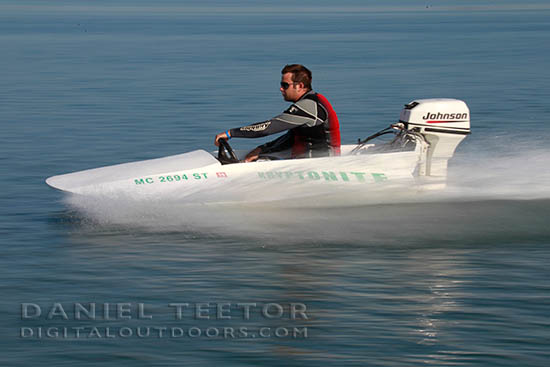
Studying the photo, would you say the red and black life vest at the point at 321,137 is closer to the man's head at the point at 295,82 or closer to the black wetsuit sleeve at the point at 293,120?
the black wetsuit sleeve at the point at 293,120

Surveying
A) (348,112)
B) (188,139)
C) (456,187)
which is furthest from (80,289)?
(348,112)

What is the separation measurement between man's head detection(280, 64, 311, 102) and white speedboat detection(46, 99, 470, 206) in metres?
0.78

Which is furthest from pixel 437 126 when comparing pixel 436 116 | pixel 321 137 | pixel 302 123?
pixel 302 123

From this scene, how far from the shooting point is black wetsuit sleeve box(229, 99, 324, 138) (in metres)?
11.5

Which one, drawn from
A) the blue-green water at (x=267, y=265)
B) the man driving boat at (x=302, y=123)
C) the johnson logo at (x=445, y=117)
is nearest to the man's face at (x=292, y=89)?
the man driving boat at (x=302, y=123)

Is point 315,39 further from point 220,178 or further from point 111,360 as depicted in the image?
point 111,360

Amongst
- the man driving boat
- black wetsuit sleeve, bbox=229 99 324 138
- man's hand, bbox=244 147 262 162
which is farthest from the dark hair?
man's hand, bbox=244 147 262 162

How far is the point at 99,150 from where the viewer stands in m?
17.3

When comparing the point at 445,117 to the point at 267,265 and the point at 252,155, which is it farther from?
the point at 267,265

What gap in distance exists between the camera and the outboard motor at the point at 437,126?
39.0ft

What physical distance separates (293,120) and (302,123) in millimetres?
110

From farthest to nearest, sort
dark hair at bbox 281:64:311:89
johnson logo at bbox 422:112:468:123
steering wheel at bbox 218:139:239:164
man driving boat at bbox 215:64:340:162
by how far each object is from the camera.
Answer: johnson logo at bbox 422:112:468:123, steering wheel at bbox 218:139:239:164, man driving boat at bbox 215:64:340:162, dark hair at bbox 281:64:311:89

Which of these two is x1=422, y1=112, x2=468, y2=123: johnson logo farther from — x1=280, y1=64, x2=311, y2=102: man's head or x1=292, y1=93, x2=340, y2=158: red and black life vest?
x1=280, y1=64, x2=311, y2=102: man's head

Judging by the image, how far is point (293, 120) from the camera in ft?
37.9
